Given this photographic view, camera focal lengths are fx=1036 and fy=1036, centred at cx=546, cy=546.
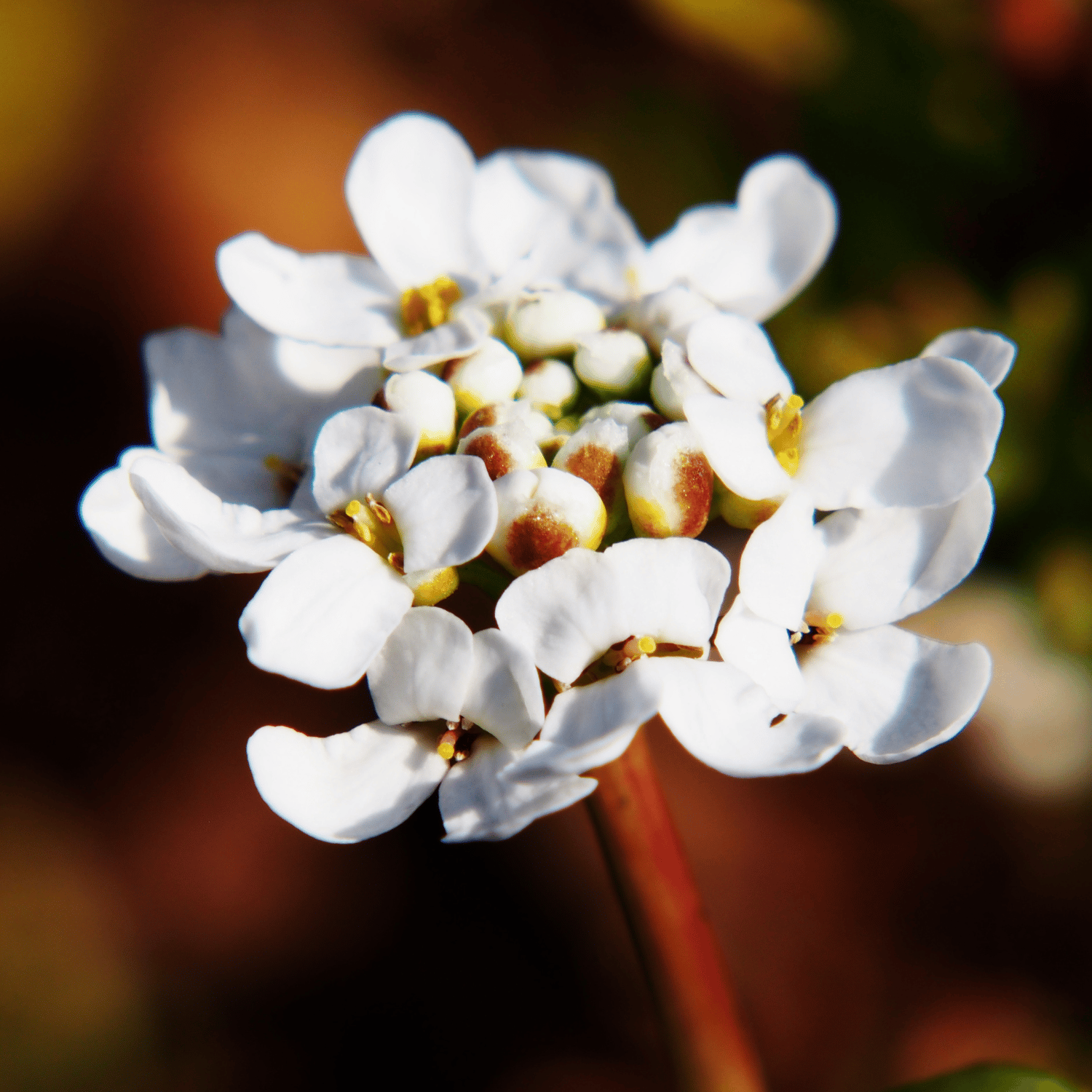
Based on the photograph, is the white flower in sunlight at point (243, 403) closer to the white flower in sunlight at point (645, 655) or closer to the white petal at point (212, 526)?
the white petal at point (212, 526)

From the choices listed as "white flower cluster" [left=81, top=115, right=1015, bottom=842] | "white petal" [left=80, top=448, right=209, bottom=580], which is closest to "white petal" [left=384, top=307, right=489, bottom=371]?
"white flower cluster" [left=81, top=115, right=1015, bottom=842]

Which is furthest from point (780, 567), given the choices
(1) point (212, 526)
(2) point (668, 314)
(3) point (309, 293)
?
(3) point (309, 293)

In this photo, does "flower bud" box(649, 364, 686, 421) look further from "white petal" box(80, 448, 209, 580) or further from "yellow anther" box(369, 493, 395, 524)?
"white petal" box(80, 448, 209, 580)

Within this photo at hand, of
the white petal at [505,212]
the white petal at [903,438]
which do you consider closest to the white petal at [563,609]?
the white petal at [903,438]

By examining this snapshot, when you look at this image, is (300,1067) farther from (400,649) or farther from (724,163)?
(724,163)

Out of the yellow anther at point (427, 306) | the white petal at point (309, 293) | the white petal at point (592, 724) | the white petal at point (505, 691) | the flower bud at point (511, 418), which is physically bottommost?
the white petal at point (592, 724)

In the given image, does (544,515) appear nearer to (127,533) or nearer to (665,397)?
(665,397)
